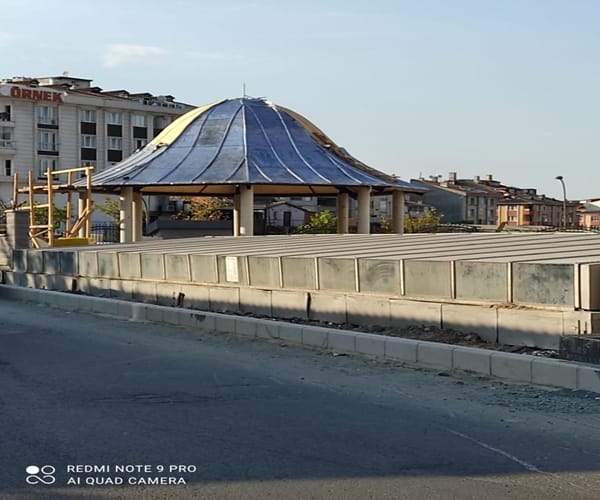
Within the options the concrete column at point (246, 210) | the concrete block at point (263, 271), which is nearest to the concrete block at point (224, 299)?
the concrete block at point (263, 271)

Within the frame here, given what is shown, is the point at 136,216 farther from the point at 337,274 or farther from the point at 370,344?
the point at 370,344

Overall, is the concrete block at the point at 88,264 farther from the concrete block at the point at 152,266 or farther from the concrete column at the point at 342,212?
Result: the concrete column at the point at 342,212

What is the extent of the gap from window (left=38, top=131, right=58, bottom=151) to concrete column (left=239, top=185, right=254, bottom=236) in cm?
4405

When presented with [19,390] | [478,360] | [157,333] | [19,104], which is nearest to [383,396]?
[478,360]

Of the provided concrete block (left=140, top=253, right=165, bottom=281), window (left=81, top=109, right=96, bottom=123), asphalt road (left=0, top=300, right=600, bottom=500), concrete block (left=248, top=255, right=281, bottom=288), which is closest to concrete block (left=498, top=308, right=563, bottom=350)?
asphalt road (left=0, top=300, right=600, bottom=500)

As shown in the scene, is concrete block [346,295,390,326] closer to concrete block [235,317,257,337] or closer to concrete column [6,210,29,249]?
concrete block [235,317,257,337]

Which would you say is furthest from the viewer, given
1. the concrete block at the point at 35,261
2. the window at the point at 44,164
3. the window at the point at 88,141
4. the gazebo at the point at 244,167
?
the window at the point at 88,141

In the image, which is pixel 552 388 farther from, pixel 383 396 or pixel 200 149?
pixel 200 149

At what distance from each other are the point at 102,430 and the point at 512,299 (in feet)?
20.6

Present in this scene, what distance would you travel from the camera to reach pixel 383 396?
8773 mm

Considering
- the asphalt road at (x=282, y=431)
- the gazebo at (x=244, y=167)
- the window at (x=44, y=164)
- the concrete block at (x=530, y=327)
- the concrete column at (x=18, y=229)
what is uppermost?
the window at (x=44, y=164)

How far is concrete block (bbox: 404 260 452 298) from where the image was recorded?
12344 mm

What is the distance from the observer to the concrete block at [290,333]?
1273cm

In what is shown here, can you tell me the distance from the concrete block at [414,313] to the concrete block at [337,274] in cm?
111
